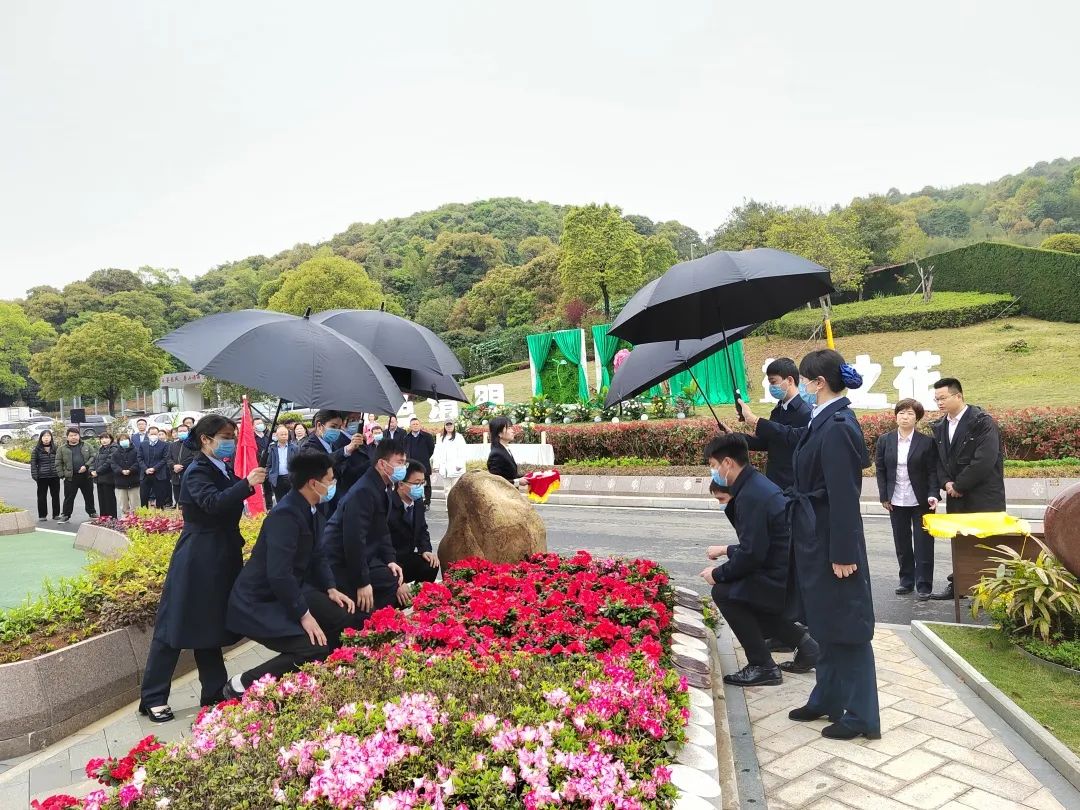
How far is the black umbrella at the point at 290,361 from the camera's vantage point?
14.6 ft

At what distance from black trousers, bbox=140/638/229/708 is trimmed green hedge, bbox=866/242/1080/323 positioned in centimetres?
3484

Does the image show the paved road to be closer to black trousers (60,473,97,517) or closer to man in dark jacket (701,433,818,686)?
black trousers (60,473,97,517)

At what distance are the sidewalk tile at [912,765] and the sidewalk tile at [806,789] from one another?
0.31m

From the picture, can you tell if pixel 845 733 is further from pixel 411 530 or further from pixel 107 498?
pixel 107 498

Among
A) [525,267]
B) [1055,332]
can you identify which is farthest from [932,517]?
[525,267]

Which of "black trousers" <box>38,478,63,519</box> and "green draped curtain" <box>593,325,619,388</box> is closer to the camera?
"black trousers" <box>38,478,63,519</box>

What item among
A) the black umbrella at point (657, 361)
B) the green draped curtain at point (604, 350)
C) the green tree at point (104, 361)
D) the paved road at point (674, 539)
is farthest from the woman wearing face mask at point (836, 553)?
the green tree at point (104, 361)

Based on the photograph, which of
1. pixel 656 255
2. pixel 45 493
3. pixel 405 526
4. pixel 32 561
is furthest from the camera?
pixel 656 255

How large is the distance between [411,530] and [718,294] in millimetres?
3005

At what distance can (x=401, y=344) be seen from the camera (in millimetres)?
6598

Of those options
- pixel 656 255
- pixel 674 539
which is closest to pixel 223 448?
pixel 674 539

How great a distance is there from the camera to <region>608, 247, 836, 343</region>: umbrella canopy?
5414 millimetres

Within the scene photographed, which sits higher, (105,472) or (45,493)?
(105,472)

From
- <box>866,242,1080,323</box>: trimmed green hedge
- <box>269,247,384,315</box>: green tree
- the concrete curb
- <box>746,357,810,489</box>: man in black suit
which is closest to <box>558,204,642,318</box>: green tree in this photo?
<box>269,247,384,315</box>: green tree
